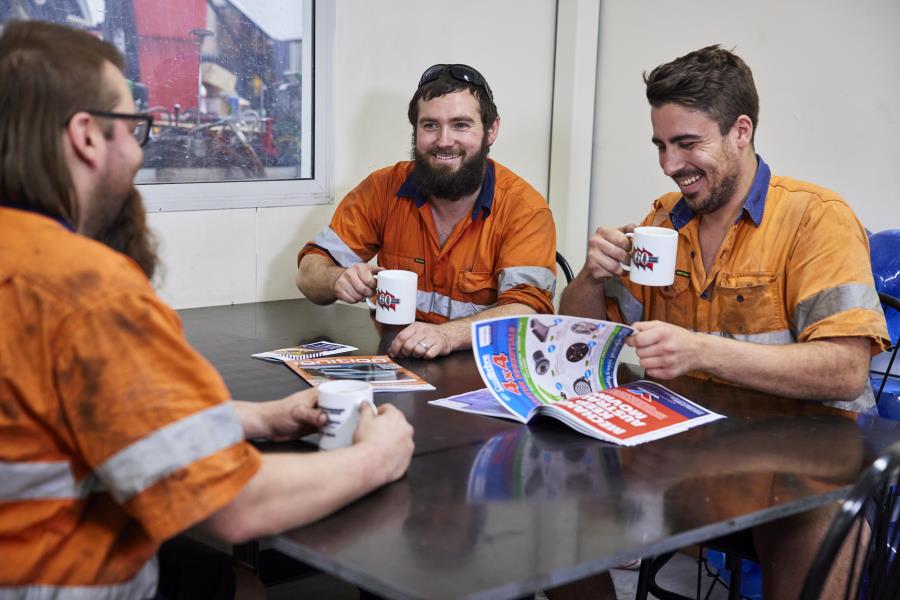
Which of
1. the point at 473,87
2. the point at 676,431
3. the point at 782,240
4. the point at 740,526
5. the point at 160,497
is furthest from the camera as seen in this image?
the point at 473,87

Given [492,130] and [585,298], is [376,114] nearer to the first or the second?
[492,130]

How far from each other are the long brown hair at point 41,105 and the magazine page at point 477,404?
81cm

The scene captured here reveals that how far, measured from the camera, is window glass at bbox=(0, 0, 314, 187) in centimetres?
259

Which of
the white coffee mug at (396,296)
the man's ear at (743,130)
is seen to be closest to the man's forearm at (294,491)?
the white coffee mug at (396,296)

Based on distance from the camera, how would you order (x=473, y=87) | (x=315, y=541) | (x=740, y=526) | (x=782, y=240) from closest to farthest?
(x=315, y=541), (x=740, y=526), (x=782, y=240), (x=473, y=87)

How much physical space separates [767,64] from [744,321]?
140 centimetres

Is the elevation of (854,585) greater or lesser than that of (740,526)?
lesser

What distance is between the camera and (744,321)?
210 cm

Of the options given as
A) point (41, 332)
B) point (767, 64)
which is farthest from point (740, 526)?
point (767, 64)

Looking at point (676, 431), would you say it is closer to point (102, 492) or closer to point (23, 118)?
point (102, 492)

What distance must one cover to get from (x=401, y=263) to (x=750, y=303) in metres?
1.05

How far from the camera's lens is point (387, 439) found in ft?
4.40

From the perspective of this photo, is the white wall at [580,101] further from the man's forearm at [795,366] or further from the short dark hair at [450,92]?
the man's forearm at [795,366]

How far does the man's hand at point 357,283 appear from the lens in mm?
2354
